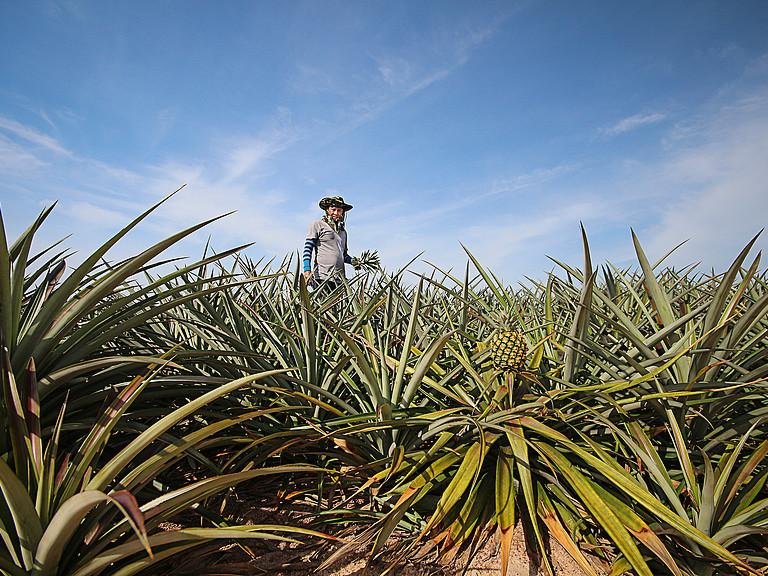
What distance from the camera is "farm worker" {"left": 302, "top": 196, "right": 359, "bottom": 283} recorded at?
488 cm

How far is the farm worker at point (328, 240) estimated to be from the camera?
4879mm

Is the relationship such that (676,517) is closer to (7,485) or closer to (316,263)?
(7,485)

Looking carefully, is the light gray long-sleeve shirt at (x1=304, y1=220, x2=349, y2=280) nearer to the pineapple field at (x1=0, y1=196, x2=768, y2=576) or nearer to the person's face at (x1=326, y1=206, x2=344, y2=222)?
the person's face at (x1=326, y1=206, x2=344, y2=222)

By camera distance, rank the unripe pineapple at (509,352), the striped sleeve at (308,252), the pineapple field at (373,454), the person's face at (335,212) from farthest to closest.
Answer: the person's face at (335,212) < the striped sleeve at (308,252) < the unripe pineapple at (509,352) < the pineapple field at (373,454)

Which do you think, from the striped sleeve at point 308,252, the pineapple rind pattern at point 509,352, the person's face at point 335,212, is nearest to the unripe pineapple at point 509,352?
the pineapple rind pattern at point 509,352

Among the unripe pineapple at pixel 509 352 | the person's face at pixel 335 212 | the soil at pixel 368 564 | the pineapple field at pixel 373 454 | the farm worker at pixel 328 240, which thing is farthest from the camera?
the person's face at pixel 335 212

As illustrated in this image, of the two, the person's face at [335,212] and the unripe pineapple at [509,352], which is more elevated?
the person's face at [335,212]

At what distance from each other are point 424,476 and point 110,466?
28.9 inches

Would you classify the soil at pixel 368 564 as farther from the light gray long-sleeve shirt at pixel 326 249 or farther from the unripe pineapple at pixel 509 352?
the light gray long-sleeve shirt at pixel 326 249

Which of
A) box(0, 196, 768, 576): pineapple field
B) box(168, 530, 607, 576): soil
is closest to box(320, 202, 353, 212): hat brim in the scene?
box(0, 196, 768, 576): pineapple field

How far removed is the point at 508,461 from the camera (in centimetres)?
127

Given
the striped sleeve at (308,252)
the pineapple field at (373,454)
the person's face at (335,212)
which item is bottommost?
the pineapple field at (373,454)

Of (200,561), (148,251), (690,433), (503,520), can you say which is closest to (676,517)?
(503,520)

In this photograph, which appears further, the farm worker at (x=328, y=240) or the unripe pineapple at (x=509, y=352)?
the farm worker at (x=328, y=240)
